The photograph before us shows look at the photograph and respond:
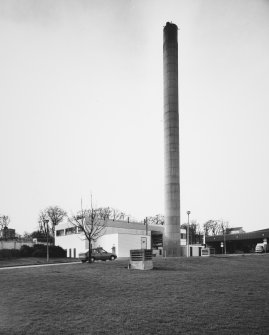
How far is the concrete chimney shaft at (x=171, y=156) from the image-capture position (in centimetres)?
4284

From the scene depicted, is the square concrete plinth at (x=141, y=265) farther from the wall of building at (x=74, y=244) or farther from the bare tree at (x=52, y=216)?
the bare tree at (x=52, y=216)

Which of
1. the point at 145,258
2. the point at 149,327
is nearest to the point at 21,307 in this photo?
the point at 149,327

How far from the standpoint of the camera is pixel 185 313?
10.8 m

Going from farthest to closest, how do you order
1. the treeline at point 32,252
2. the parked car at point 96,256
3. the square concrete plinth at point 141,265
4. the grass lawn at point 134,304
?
the treeline at point 32,252 → the parked car at point 96,256 → the square concrete plinth at point 141,265 → the grass lawn at point 134,304

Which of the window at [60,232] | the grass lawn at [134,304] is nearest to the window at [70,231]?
the window at [60,232]

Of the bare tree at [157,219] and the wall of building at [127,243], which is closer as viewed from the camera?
the wall of building at [127,243]

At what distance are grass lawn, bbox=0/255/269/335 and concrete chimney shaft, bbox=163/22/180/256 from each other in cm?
2466

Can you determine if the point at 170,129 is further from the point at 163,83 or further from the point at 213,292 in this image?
the point at 213,292

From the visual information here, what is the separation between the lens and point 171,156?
1704 inches

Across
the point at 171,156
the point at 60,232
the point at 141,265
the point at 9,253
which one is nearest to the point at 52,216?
the point at 60,232

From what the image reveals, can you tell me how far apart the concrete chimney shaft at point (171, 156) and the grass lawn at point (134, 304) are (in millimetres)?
24659

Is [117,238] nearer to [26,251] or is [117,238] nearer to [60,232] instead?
[26,251]

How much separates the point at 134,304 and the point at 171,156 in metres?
32.2

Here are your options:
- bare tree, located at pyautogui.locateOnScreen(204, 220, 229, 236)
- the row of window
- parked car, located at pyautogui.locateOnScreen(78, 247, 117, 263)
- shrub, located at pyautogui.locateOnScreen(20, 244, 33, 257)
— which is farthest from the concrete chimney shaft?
bare tree, located at pyautogui.locateOnScreen(204, 220, 229, 236)
